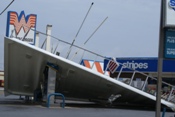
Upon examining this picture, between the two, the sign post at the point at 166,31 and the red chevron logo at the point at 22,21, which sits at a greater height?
the red chevron logo at the point at 22,21

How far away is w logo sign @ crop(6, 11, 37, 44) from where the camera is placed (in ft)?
69.6

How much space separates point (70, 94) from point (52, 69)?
399cm

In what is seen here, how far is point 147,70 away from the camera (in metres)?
39.8

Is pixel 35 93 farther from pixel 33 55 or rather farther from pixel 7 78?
pixel 33 55

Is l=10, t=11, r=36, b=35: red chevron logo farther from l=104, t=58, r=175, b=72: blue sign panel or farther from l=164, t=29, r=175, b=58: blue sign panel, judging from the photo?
l=104, t=58, r=175, b=72: blue sign panel

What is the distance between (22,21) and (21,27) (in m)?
2.25

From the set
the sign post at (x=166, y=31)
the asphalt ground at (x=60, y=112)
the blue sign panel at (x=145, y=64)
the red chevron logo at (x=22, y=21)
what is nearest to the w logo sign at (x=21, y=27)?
the red chevron logo at (x=22, y=21)

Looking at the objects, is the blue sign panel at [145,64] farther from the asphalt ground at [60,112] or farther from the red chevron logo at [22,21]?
the asphalt ground at [60,112]

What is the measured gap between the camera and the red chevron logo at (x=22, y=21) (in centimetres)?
2199

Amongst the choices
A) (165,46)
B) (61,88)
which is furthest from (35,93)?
(165,46)

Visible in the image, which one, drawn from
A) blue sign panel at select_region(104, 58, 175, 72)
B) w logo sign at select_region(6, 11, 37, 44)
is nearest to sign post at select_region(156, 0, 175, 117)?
w logo sign at select_region(6, 11, 37, 44)

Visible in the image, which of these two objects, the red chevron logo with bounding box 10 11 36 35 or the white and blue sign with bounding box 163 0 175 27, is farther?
the red chevron logo with bounding box 10 11 36 35

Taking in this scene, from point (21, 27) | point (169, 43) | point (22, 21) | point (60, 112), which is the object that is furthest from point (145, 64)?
point (169, 43)

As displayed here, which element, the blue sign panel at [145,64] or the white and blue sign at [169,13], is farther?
the blue sign panel at [145,64]
